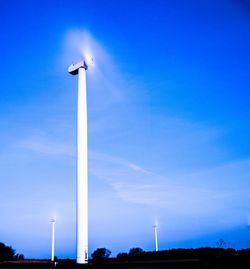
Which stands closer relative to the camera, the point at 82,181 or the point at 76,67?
the point at 82,181

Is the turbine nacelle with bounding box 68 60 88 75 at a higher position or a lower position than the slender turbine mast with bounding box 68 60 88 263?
higher

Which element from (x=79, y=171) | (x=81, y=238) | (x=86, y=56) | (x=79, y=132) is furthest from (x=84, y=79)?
(x=81, y=238)

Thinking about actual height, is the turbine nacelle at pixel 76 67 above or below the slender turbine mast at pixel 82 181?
above

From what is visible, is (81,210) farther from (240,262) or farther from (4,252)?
(4,252)

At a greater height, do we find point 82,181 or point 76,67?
point 76,67

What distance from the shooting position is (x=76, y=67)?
156ft

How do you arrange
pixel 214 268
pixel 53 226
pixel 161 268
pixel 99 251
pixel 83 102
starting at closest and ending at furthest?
1. pixel 214 268
2. pixel 161 268
3. pixel 83 102
4. pixel 53 226
5. pixel 99 251

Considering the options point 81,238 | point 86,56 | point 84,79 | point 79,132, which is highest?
point 86,56

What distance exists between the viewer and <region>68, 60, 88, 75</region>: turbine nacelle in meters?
46.7

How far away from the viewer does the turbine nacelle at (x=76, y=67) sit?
46.7 meters

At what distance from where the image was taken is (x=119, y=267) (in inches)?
649

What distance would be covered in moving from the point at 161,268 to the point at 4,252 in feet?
232

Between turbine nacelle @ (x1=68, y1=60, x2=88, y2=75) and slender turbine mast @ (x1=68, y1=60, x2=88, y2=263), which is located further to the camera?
turbine nacelle @ (x1=68, y1=60, x2=88, y2=75)

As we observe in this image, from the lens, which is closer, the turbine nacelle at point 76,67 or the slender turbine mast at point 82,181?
the slender turbine mast at point 82,181
